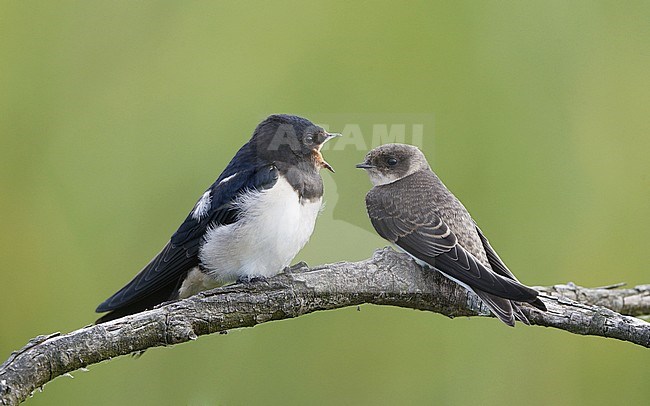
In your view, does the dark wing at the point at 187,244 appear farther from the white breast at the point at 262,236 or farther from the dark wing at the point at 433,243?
the dark wing at the point at 433,243

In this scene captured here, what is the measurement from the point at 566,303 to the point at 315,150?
502 millimetres

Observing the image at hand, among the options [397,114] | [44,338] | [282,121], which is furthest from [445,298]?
[397,114]

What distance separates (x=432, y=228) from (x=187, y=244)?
17.2 inches

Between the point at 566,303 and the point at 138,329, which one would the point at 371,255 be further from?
the point at 138,329

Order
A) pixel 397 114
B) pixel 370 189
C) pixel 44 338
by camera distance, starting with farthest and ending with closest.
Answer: pixel 397 114, pixel 370 189, pixel 44 338

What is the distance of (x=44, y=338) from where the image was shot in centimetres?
116

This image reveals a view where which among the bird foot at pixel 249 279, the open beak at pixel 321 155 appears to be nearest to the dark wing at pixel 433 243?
the open beak at pixel 321 155

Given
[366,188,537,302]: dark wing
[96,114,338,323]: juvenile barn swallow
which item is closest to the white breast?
[96,114,338,323]: juvenile barn swallow

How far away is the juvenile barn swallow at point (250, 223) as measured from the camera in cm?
143

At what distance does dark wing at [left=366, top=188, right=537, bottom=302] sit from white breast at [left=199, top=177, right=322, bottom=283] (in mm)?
126

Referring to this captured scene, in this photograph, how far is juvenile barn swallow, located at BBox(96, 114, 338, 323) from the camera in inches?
56.2

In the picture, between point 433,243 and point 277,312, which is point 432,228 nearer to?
point 433,243

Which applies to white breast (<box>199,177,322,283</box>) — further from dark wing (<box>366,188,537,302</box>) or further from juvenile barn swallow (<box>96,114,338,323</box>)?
dark wing (<box>366,188,537,302</box>)

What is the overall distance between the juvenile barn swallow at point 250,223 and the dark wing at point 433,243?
0.12 meters
